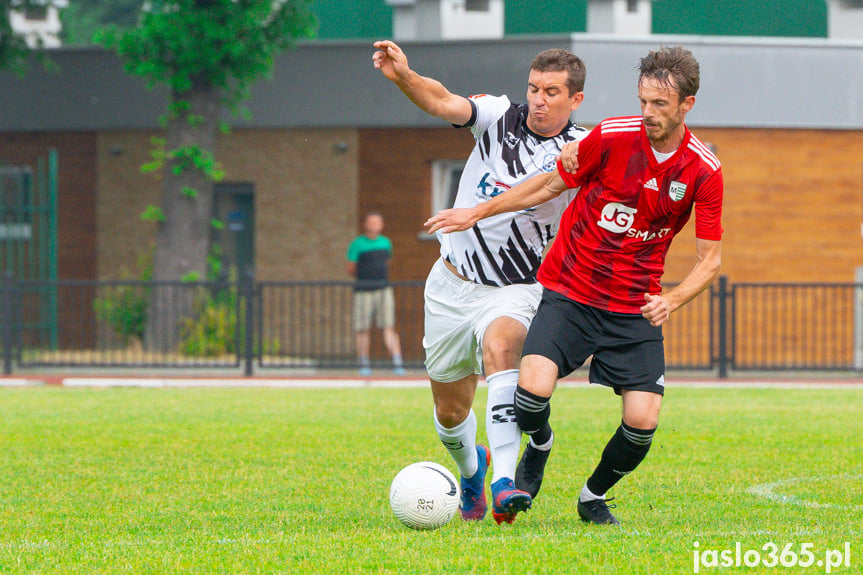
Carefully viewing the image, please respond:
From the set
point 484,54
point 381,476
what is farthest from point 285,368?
point 381,476

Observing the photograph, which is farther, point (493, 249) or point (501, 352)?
point (493, 249)

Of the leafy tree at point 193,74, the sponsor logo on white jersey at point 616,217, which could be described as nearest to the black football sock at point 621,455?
the sponsor logo on white jersey at point 616,217

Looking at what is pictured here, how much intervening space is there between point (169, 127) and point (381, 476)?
43.5ft

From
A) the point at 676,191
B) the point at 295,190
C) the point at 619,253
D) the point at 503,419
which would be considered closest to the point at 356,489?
the point at 503,419

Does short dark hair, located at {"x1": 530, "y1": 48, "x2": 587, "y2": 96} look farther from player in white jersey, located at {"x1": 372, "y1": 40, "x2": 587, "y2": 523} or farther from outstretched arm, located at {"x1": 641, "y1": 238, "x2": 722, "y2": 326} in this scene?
outstretched arm, located at {"x1": 641, "y1": 238, "x2": 722, "y2": 326}

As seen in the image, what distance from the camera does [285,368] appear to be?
19.1 m

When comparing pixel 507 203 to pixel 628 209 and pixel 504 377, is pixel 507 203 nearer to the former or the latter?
pixel 628 209

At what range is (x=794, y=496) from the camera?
776 centimetres

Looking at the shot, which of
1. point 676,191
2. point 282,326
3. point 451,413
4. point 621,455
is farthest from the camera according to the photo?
point 282,326

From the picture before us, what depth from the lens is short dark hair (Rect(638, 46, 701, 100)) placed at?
6.18 meters

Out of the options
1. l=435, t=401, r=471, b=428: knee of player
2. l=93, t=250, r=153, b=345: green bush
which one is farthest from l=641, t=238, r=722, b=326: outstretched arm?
l=93, t=250, r=153, b=345: green bush

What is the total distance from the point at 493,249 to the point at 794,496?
2442 millimetres

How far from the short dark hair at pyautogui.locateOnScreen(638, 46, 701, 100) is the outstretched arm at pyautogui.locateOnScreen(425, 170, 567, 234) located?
26.8 inches

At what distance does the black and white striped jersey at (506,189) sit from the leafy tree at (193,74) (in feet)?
42.2
